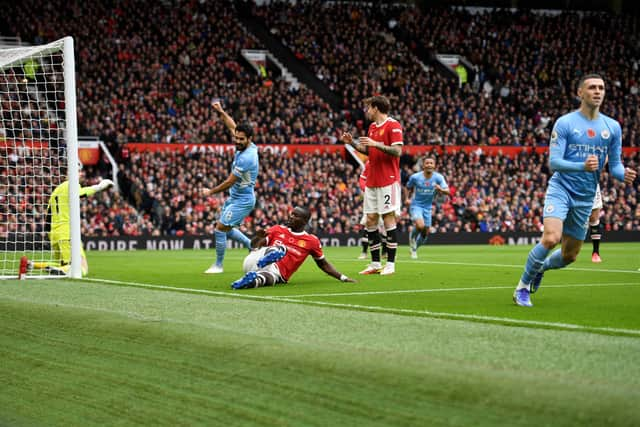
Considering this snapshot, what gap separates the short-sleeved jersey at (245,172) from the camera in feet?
43.1

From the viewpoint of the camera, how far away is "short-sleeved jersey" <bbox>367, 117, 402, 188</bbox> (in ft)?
41.1

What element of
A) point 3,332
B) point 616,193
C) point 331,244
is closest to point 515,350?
point 3,332

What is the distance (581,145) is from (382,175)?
4900 mm

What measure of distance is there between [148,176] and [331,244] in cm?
734

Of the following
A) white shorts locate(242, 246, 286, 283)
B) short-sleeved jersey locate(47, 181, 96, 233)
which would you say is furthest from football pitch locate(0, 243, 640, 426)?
short-sleeved jersey locate(47, 181, 96, 233)

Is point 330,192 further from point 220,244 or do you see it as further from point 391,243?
point 391,243

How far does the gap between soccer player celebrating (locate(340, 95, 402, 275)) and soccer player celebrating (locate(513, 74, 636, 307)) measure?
14.0 feet

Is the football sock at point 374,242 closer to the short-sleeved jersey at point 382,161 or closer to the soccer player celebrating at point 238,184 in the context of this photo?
the short-sleeved jersey at point 382,161

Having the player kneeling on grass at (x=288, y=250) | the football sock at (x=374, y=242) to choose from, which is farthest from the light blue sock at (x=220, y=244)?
the player kneeling on grass at (x=288, y=250)

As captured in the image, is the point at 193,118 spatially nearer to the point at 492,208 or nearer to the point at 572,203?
the point at 492,208

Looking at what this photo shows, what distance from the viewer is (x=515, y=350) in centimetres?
480

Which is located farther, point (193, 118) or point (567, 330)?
point (193, 118)

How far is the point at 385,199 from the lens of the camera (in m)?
12.7

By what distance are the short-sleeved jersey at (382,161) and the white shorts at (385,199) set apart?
0.24 feet
